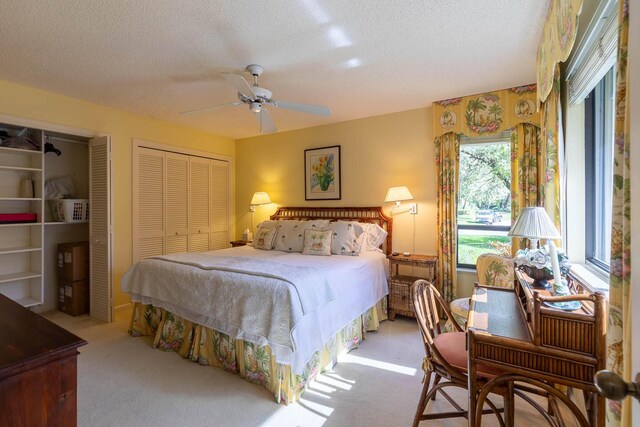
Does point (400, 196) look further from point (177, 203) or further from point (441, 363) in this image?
point (177, 203)

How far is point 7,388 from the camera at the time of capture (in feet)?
3.13

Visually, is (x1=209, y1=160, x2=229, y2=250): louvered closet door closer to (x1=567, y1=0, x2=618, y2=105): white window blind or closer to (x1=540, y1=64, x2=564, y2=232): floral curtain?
(x1=540, y1=64, x2=564, y2=232): floral curtain

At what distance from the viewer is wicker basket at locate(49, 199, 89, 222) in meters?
3.80

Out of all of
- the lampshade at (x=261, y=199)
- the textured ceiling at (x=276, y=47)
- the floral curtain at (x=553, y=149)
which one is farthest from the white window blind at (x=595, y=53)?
the lampshade at (x=261, y=199)

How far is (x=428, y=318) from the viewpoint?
197 centimetres

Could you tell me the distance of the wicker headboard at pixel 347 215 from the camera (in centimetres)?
411

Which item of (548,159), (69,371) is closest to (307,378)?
(69,371)

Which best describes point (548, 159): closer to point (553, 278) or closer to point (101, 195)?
point (553, 278)

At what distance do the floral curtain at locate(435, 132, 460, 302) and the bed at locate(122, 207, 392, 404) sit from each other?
811 mm

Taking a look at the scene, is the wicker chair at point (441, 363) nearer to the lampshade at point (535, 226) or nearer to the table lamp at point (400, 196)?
the lampshade at point (535, 226)

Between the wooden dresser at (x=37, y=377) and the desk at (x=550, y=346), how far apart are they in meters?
1.64

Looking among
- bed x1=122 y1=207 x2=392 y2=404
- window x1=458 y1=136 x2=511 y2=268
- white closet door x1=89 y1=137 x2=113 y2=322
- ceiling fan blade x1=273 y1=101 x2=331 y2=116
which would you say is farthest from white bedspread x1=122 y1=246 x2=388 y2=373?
ceiling fan blade x1=273 y1=101 x2=331 y2=116

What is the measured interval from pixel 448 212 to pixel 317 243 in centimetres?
160

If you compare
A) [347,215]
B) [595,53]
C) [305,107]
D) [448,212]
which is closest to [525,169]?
[448,212]
